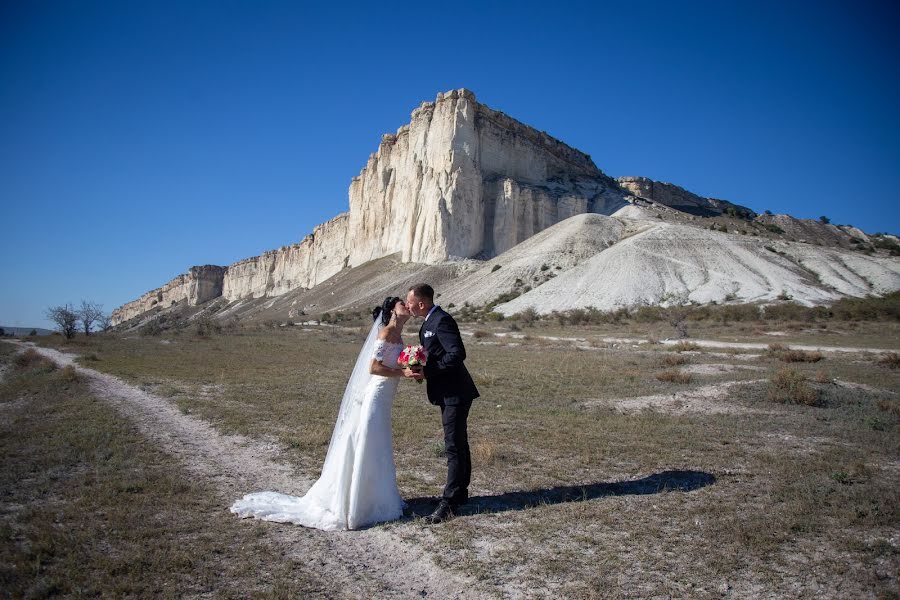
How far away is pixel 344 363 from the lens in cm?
1900

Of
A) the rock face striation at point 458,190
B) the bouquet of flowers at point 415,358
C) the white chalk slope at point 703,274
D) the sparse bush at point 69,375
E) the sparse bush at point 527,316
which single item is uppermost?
the rock face striation at point 458,190

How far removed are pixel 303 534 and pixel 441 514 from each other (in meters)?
1.30

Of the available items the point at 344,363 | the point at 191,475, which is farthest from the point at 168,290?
the point at 191,475

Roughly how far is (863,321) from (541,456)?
37.1 m

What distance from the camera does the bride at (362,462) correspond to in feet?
15.8

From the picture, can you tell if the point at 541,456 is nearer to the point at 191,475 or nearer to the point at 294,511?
the point at 294,511

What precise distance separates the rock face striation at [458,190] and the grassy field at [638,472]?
173ft

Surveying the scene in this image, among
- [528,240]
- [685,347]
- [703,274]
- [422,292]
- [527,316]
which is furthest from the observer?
[528,240]

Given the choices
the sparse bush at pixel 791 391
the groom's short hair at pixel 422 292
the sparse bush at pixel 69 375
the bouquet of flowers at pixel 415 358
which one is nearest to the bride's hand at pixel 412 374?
the bouquet of flowers at pixel 415 358

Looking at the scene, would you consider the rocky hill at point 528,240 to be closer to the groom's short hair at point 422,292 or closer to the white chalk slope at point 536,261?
the white chalk slope at point 536,261

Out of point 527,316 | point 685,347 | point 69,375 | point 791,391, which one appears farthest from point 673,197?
point 69,375

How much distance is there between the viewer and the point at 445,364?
487 cm

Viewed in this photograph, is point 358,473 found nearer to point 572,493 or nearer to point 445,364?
point 445,364

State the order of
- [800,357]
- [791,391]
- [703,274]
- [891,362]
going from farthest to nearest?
[703,274]
[800,357]
[891,362]
[791,391]
